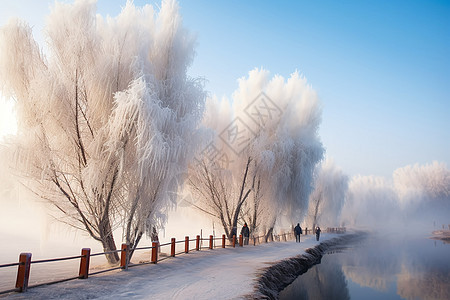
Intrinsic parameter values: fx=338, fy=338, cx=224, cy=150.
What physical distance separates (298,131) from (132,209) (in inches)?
613

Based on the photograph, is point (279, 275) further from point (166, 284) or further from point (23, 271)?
point (23, 271)

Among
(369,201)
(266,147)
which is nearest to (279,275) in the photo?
(266,147)

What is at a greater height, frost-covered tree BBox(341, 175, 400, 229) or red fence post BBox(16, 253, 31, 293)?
frost-covered tree BBox(341, 175, 400, 229)

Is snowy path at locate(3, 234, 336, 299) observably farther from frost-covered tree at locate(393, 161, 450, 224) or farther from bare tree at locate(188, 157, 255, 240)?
frost-covered tree at locate(393, 161, 450, 224)

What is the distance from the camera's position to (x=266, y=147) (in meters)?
22.9

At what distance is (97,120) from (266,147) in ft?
42.0

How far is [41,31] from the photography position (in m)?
12.1

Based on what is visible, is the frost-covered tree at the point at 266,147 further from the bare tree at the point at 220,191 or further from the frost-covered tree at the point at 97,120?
the frost-covered tree at the point at 97,120

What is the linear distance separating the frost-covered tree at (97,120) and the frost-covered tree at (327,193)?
114 ft

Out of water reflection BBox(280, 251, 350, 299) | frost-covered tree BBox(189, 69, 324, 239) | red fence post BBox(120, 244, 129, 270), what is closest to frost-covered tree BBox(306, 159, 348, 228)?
frost-covered tree BBox(189, 69, 324, 239)

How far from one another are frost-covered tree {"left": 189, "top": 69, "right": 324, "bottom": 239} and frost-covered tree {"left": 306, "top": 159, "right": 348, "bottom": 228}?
21.2m

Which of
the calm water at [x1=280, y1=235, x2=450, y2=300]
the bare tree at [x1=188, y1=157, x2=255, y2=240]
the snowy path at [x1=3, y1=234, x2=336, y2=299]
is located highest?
the bare tree at [x1=188, y1=157, x2=255, y2=240]

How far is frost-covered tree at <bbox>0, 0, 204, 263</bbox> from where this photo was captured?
11.3 metres

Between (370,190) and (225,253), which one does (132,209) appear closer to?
(225,253)
